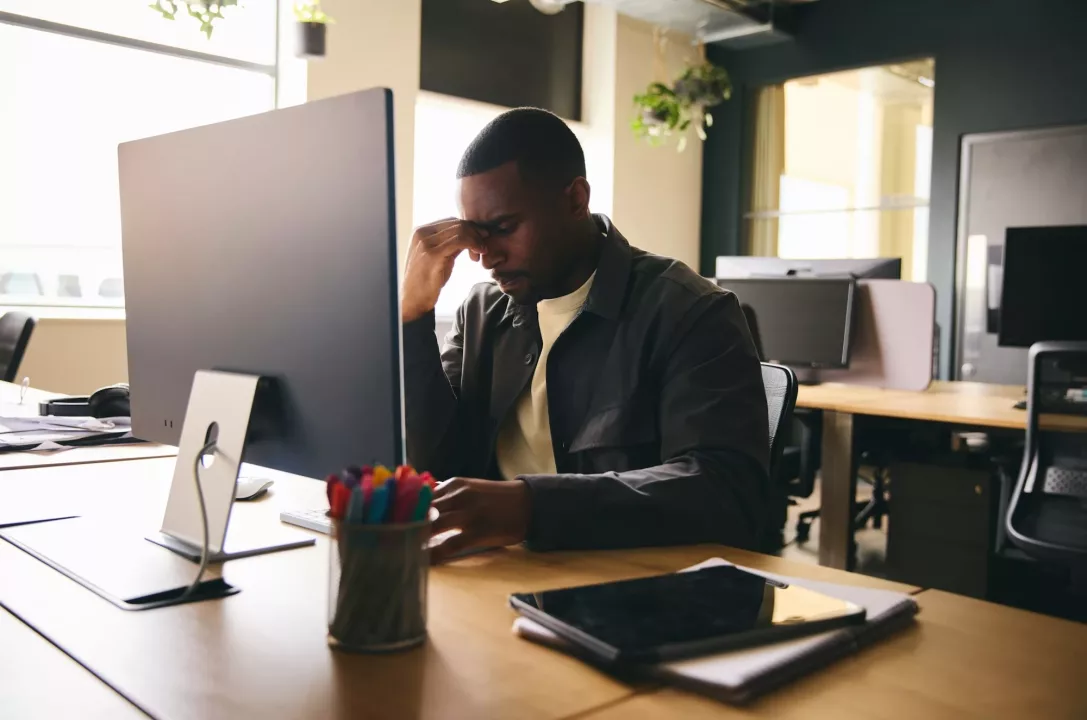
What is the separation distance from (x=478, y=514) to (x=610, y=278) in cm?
58

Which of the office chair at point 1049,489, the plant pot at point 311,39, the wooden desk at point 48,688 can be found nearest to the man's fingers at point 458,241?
the wooden desk at point 48,688

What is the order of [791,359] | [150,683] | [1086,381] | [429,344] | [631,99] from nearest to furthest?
1. [150,683]
2. [429,344]
3. [1086,381]
4. [791,359]
5. [631,99]

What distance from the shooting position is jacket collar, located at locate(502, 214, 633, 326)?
4.78 feet

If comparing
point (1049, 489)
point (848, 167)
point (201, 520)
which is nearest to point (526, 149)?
point (201, 520)

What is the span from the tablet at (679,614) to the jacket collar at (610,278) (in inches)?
24.2

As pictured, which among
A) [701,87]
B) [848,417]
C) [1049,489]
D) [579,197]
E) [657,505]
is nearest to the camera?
[657,505]

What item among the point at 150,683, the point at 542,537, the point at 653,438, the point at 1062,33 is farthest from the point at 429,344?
the point at 1062,33

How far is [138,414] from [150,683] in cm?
60

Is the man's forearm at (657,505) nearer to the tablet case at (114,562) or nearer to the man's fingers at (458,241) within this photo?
the tablet case at (114,562)

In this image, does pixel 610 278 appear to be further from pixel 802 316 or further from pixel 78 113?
pixel 78 113

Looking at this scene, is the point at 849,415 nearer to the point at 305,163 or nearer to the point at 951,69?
the point at 305,163

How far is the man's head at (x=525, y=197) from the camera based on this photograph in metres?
1.44

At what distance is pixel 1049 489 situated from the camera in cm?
237

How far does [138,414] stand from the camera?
1.22 meters
